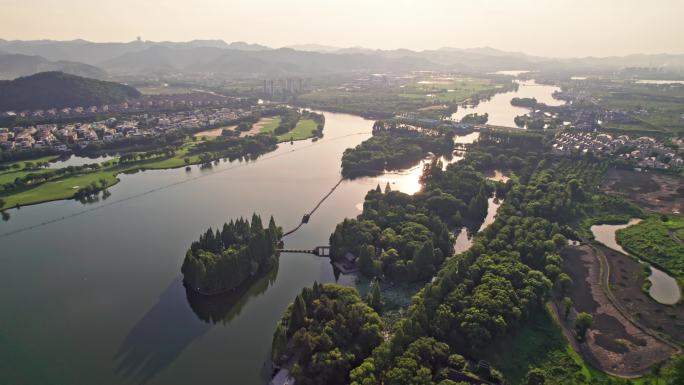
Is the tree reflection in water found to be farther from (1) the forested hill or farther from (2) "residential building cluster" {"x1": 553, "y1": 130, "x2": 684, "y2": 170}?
(1) the forested hill

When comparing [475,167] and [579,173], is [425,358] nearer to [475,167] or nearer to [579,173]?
[475,167]

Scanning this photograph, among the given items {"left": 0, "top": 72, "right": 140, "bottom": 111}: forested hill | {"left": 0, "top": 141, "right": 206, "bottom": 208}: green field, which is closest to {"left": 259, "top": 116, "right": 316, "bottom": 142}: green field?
{"left": 0, "top": 141, "right": 206, "bottom": 208}: green field

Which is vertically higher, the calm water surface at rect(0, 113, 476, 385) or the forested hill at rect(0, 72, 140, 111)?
the forested hill at rect(0, 72, 140, 111)

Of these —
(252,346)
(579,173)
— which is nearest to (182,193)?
(252,346)

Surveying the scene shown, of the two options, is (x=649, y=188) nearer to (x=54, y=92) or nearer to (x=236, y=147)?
(x=236, y=147)

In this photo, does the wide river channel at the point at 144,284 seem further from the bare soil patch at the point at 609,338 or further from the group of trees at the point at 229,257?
the bare soil patch at the point at 609,338

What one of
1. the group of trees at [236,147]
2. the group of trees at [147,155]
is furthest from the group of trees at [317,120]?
the group of trees at [147,155]
